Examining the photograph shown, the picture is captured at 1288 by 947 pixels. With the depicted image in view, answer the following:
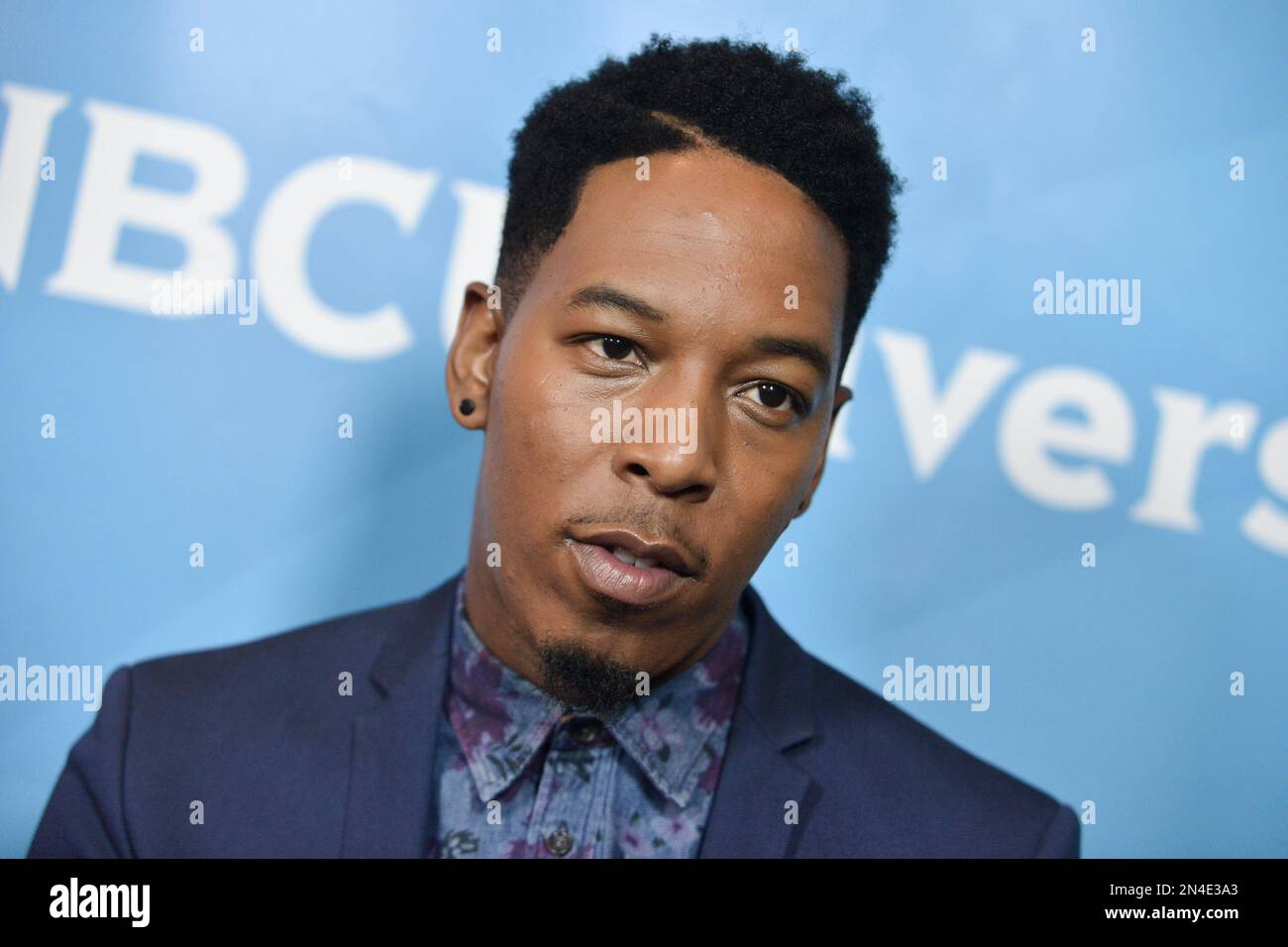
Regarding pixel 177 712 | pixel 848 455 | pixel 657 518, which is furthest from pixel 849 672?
pixel 177 712

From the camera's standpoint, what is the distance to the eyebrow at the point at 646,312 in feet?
6.03

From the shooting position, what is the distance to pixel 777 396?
1949 mm

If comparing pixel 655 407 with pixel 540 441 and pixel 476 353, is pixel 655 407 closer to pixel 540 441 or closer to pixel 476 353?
pixel 540 441

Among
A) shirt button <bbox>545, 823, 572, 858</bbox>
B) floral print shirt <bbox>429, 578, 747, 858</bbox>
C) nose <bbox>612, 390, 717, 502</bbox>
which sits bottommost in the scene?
shirt button <bbox>545, 823, 572, 858</bbox>

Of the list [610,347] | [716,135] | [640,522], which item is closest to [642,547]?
[640,522]

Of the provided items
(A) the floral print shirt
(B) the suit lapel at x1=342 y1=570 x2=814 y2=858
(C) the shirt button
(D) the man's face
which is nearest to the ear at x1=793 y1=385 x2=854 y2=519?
(D) the man's face

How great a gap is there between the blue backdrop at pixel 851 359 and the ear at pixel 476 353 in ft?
1.75

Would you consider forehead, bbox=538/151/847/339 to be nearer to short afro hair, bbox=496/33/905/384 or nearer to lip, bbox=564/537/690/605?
short afro hair, bbox=496/33/905/384

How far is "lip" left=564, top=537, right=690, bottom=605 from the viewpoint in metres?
1.83

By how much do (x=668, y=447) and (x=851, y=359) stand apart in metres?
1.01

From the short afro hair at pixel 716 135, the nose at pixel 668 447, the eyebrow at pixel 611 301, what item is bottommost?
the nose at pixel 668 447

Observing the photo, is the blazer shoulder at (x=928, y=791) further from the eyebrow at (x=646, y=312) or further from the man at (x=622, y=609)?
the eyebrow at (x=646, y=312)

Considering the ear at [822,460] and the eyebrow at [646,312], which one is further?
the ear at [822,460]

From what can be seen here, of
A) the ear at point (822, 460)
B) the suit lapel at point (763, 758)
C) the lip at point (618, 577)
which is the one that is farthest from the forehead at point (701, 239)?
the suit lapel at point (763, 758)
